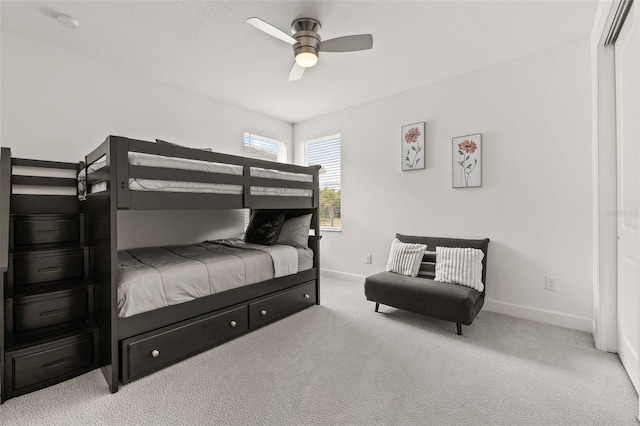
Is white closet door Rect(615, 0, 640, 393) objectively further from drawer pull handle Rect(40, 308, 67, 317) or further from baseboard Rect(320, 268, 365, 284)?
drawer pull handle Rect(40, 308, 67, 317)

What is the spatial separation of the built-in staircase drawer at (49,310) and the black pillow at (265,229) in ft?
5.23

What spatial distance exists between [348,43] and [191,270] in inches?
82.2

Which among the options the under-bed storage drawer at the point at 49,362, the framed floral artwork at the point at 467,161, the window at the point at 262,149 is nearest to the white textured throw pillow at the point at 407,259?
the framed floral artwork at the point at 467,161

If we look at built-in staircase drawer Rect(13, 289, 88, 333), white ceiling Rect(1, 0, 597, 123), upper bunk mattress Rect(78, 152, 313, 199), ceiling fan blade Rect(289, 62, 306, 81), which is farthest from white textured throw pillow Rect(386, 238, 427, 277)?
built-in staircase drawer Rect(13, 289, 88, 333)

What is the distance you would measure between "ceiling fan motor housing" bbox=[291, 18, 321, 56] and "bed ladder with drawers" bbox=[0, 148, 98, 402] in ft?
7.36

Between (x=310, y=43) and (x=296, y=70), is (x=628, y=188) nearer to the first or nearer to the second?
(x=310, y=43)

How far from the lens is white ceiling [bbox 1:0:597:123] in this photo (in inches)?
82.7

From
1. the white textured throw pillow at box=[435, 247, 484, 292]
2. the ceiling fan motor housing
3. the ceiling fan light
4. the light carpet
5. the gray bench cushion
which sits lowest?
the light carpet

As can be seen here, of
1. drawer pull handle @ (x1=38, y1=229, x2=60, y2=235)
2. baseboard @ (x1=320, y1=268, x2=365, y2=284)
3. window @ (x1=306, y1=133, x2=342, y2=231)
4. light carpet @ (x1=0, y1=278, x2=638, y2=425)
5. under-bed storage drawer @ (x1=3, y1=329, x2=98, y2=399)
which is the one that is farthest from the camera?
window @ (x1=306, y1=133, x2=342, y2=231)

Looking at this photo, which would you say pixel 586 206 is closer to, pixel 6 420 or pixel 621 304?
pixel 621 304

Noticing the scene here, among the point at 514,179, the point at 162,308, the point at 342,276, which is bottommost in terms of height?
the point at 342,276

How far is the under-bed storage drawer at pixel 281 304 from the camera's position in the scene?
8.49 ft

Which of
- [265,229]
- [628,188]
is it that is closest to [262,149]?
[265,229]

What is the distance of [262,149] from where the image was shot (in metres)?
4.50
